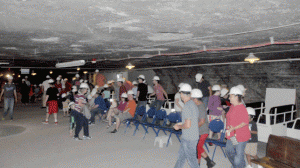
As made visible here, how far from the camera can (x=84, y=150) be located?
6012 mm

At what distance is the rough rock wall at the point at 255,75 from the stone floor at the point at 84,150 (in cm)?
618

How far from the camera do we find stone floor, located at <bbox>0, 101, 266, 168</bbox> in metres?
5.07

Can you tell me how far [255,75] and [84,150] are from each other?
33.2 ft

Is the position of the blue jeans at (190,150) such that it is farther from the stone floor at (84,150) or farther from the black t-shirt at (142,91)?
the black t-shirt at (142,91)

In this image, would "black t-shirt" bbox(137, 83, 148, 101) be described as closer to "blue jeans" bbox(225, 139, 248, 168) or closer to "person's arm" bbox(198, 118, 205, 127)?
"person's arm" bbox(198, 118, 205, 127)

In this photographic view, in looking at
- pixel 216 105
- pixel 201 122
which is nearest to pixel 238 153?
pixel 201 122

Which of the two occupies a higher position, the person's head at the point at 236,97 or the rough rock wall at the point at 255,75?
the rough rock wall at the point at 255,75

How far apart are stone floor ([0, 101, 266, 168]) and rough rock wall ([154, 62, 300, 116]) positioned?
243 inches

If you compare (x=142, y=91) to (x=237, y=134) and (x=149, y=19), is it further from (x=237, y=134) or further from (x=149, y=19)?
(x=237, y=134)

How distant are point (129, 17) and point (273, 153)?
11.1 ft

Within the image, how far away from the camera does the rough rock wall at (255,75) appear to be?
36.6 ft

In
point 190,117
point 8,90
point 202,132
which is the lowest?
point 202,132

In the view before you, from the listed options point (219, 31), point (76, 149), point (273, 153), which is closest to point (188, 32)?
point (219, 31)

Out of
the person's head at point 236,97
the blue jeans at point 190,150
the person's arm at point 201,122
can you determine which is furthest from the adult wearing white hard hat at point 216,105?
the blue jeans at point 190,150
